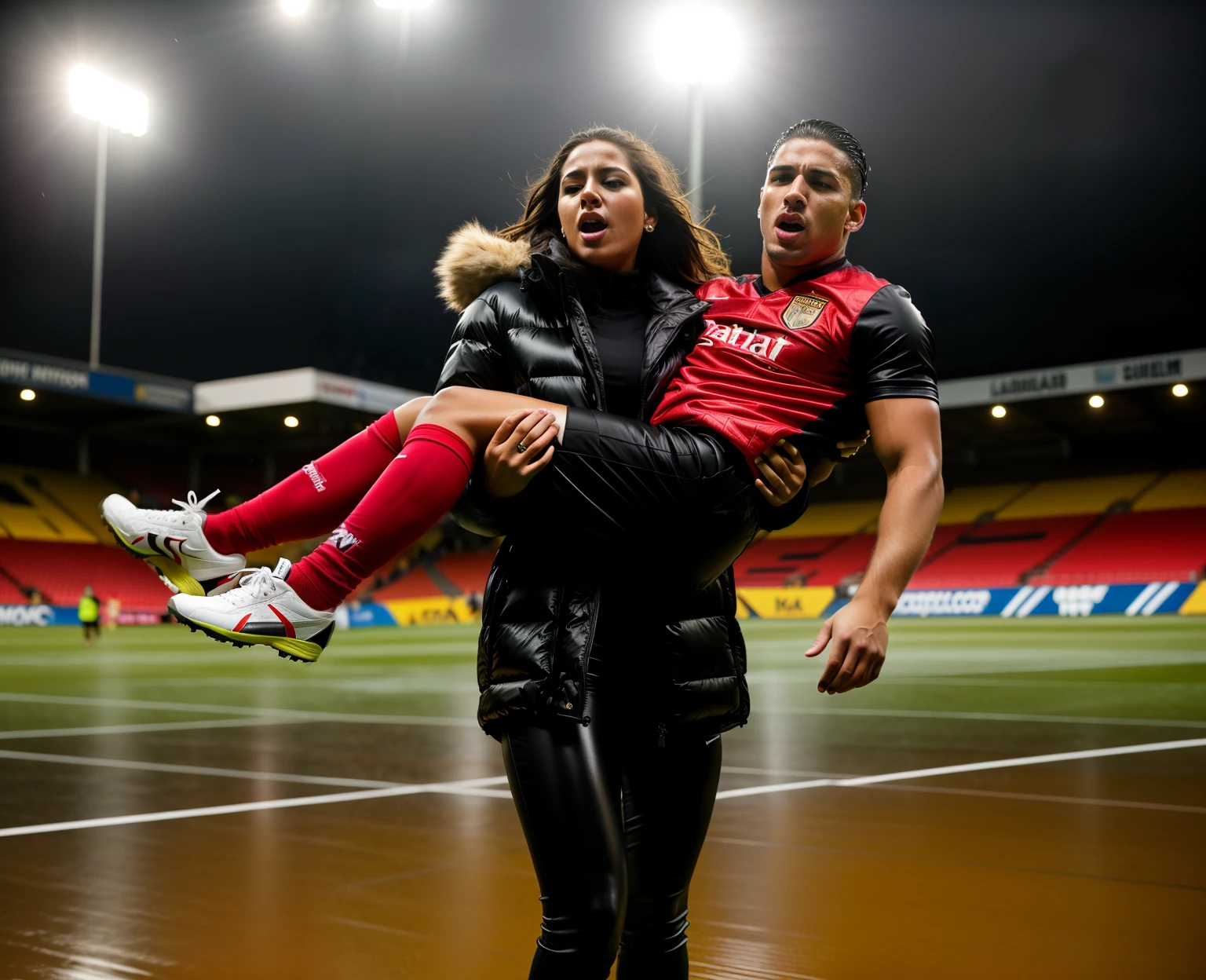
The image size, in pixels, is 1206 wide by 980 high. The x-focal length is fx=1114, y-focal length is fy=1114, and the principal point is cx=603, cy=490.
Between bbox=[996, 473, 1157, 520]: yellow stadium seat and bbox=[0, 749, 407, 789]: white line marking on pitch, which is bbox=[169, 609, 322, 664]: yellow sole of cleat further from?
bbox=[996, 473, 1157, 520]: yellow stadium seat

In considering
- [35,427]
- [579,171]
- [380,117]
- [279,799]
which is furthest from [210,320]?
[579,171]

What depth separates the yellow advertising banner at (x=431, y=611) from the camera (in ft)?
132

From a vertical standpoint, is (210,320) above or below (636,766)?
above

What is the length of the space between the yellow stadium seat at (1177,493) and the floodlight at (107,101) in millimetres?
32752

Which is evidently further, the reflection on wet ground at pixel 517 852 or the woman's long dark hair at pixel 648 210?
the reflection on wet ground at pixel 517 852

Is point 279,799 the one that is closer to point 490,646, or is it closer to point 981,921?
point 981,921

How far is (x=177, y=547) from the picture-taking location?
2.15 meters

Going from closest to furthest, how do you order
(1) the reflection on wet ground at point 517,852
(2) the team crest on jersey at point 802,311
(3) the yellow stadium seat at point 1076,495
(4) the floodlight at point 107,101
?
(2) the team crest on jersey at point 802,311
(1) the reflection on wet ground at point 517,852
(4) the floodlight at point 107,101
(3) the yellow stadium seat at point 1076,495

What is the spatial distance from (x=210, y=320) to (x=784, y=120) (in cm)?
3583

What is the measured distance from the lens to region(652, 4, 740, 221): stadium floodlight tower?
1207 centimetres

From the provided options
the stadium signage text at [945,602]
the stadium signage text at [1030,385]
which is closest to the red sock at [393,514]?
the stadium signage text at [945,602]

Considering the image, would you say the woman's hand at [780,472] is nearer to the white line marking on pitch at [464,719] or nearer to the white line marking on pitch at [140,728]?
the white line marking on pitch at [464,719]

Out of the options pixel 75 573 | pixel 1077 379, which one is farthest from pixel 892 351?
pixel 75 573

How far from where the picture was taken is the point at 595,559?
206cm
